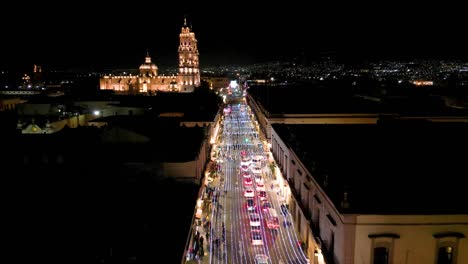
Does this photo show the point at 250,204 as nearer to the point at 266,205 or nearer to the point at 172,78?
the point at 266,205

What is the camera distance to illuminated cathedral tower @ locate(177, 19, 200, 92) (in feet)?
319

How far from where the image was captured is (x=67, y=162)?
25000 millimetres

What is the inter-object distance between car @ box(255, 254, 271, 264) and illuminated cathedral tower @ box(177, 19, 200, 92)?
82748mm

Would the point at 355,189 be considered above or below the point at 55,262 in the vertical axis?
above

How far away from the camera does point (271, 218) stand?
23.3m

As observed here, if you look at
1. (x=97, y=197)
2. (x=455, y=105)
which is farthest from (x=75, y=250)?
(x=455, y=105)

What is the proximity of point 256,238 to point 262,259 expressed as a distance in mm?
2470

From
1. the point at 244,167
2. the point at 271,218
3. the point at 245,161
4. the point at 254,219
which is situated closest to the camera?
the point at 254,219

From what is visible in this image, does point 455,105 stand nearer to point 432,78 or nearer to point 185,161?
point 185,161

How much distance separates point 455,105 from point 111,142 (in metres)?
43.0

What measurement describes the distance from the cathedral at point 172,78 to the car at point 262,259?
271 ft

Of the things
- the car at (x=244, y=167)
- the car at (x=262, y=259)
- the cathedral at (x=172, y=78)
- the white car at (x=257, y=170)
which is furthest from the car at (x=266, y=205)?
the cathedral at (x=172, y=78)

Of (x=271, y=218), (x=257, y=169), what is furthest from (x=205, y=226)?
(x=257, y=169)

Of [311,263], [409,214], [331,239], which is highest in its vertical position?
[409,214]
